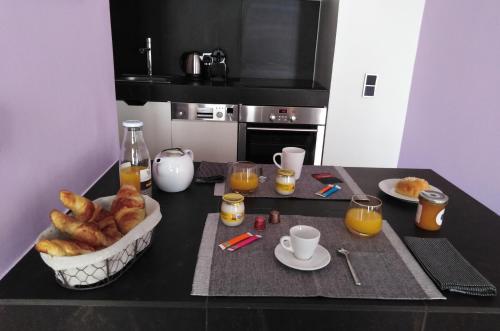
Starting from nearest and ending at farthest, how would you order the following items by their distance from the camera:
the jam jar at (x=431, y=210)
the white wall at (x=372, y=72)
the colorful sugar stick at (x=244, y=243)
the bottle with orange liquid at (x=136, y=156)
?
the colorful sugar stick at (x=244, y=243)
the jam jar at (x=431, y=210)
the bottle with orange liquid at (x=136, y=156)
the white wall at (x=372, y=72)

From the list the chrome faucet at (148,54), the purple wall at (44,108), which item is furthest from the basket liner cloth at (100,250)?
the chrome faucet at (148,54)

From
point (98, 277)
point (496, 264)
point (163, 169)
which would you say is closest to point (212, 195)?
point (163, 169)

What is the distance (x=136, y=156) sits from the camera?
114cm

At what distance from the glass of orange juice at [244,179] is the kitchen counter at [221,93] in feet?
4.58

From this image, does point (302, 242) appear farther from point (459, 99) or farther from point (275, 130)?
point (459, 99)

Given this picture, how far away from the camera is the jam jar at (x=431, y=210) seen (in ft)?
3.22

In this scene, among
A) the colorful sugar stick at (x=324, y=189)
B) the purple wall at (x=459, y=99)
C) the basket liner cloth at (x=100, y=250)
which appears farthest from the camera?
the purple wall at (x=459, y=99)

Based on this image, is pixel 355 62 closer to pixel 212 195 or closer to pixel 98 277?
pixel 212 195

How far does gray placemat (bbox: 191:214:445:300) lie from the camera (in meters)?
0.74

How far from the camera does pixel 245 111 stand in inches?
100

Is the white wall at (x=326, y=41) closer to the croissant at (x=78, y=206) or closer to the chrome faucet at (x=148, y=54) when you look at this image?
the chrome faucet at (x=148, y=54)

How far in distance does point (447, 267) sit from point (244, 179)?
22.9 inches

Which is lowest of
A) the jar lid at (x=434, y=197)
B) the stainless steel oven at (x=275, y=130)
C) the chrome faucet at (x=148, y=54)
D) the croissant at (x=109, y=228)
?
the stainless steel oven at (x=275, y=130)

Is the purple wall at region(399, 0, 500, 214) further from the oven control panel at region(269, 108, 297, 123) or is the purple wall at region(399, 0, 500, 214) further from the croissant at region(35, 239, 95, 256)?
the croissant at region(35, 239, 95, 256)
